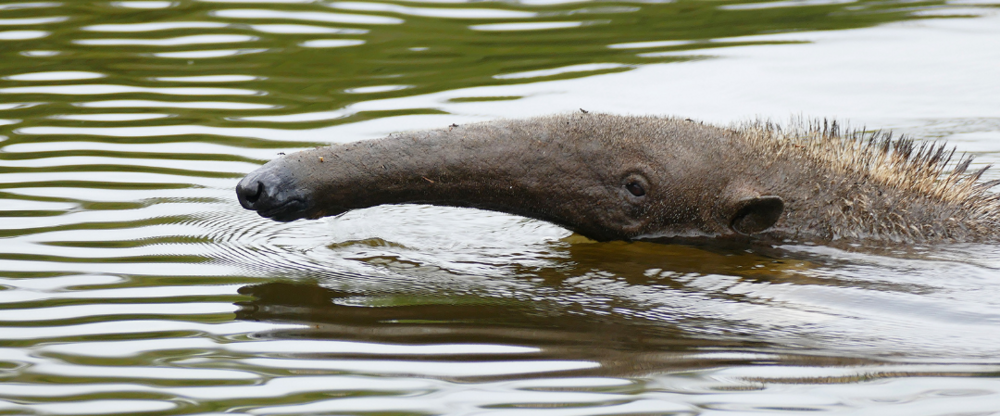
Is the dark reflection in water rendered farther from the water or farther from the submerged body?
the submerged body

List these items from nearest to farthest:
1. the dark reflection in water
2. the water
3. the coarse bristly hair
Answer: the water
the dark reflection in water
the coarse bristly hair

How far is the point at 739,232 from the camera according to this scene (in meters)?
6.88

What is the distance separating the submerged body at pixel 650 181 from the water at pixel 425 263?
246mm

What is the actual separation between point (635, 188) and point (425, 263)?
4.07 feet

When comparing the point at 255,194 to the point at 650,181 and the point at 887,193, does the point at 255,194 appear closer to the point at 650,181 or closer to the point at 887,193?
the point at 650,181

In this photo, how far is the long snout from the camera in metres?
5.86

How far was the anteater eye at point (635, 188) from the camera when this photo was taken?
6711mm

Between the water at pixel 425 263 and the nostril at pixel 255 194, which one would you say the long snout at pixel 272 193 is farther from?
the water at pixel 425 263

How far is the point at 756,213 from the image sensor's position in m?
6.72

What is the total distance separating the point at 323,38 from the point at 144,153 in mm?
4005

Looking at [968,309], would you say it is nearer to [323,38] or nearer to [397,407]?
[397,407]

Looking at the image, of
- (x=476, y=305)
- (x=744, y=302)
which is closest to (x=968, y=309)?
(x=744, y=302)

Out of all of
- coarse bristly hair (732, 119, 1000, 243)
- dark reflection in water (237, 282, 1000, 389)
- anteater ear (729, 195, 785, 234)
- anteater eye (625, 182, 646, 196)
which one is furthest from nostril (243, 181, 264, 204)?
coarse bristly hair (732, 119, 1000, 243)

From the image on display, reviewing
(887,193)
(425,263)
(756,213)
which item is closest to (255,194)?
(425,263)
